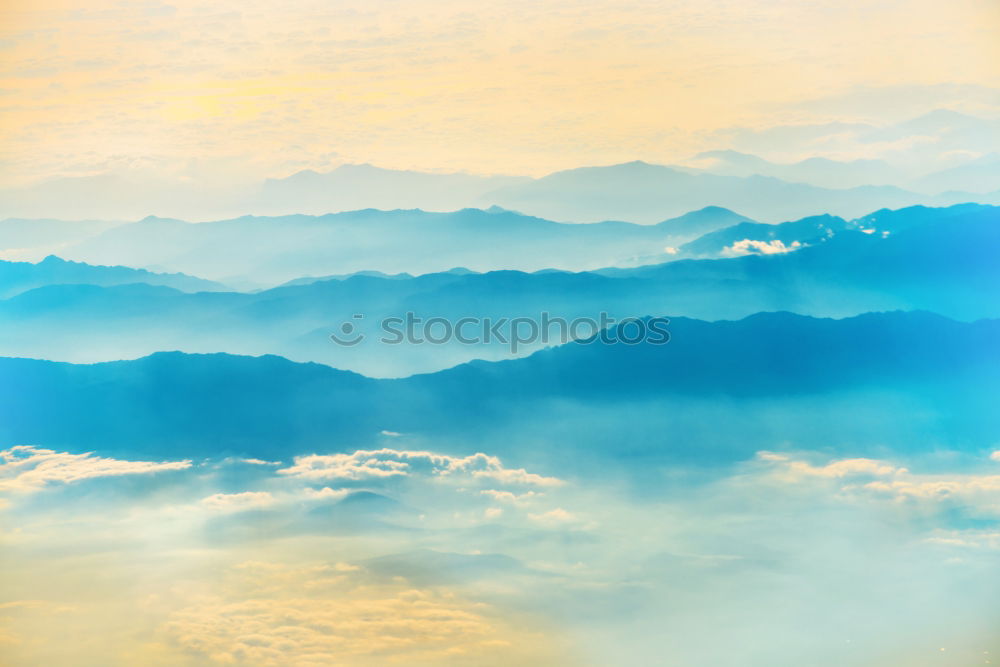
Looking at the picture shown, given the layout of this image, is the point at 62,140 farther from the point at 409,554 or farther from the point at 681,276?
the point at 681,276

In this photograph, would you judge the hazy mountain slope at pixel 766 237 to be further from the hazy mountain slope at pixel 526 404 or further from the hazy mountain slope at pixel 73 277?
the hazy mountain slope at pixel 73 277

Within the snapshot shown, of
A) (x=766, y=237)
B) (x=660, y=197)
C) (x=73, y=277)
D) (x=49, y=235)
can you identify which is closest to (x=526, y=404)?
(x=660, y=197)

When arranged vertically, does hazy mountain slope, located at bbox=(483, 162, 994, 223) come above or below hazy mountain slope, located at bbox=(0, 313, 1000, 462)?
above

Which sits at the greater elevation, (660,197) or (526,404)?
(660,197)

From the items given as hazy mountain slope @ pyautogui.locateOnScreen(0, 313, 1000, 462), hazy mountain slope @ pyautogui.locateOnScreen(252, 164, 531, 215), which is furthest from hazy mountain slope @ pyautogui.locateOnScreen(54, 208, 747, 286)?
hazy mountain slope @ pyautogui.locateOnScreen(0, 313, 1000, 462)

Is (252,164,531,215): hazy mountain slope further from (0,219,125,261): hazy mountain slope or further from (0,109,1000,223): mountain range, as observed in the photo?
(0,219,125,261): hazy mountain slope

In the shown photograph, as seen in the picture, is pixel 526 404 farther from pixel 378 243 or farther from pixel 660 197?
pixel 660 197

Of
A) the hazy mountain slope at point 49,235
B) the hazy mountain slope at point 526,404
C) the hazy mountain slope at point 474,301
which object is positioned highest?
the hazy mountain slope at point 49,235

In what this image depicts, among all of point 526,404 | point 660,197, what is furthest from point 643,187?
point 526,404

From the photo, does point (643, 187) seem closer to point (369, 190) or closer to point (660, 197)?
point (660, 197)

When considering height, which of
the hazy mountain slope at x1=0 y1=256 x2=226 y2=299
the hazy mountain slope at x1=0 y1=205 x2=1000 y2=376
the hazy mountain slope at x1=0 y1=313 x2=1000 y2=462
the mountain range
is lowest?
the hazy mountain slope at x1=0 y1=313 x2=1000 y2=462

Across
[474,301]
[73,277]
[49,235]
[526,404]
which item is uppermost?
[49,235]

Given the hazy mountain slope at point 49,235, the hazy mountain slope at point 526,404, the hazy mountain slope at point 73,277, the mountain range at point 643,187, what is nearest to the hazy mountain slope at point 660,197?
the mountain range at point 643,187
